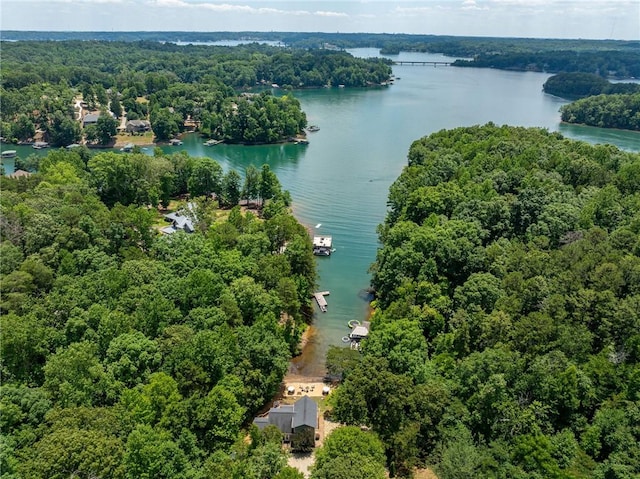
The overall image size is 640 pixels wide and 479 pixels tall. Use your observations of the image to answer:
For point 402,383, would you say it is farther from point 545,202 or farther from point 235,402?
point 545,202

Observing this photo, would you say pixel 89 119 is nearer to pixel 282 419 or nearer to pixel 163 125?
pixel 163 125

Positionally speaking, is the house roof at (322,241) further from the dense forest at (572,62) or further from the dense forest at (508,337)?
the dense forest at (572,62)

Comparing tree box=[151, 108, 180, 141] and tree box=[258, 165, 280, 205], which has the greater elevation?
tree box=[151, 108, 180, 141]

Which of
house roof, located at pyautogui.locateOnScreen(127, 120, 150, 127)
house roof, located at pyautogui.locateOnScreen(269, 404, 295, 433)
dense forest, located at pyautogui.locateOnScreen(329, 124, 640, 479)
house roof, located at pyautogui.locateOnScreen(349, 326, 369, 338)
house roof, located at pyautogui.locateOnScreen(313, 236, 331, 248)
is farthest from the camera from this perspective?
house roof, located at pyautogui.locateOnScreen(127, 120, 150, 127)

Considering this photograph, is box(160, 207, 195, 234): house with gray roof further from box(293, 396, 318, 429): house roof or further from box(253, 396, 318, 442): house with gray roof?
box(293, 396, 318, 429): house roof

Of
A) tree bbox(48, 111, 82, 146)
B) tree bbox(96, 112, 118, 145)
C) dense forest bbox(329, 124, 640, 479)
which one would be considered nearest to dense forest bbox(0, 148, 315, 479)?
dense forest bbox(329, 124, 640, 479)

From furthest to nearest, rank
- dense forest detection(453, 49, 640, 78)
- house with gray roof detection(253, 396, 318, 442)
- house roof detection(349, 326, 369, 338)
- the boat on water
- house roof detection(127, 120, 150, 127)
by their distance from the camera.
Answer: dense forest detection(453, 49, 640, 78) → house roof detection(127, 120, 150, 127) → the boat on water → house roof detection(349, 326, 369, 338) → house with gray roof detection(253, 396, 318, 442)
